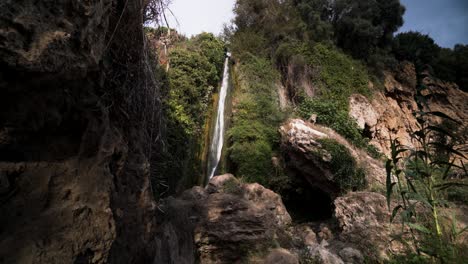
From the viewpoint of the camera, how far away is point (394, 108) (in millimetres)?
16500

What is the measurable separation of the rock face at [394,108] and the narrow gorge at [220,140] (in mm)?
111

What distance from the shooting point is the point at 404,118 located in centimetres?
1645

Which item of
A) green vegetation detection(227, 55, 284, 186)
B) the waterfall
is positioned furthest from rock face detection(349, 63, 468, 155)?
the waterfall

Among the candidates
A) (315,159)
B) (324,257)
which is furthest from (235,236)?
(315,159)

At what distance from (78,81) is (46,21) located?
0.46 m

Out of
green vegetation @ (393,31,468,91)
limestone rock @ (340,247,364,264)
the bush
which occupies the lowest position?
limestone rock @ (340,247,364,264)

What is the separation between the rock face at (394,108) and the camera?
46.7 ft

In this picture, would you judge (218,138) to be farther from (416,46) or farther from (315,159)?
(416,46)

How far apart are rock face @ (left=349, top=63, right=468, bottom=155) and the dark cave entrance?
459 cm

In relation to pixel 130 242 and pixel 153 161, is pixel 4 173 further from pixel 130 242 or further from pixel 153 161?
pixel 153 161

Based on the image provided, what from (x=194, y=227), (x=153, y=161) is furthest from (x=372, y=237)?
(x=153, y=161)

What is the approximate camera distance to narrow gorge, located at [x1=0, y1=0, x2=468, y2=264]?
160cm

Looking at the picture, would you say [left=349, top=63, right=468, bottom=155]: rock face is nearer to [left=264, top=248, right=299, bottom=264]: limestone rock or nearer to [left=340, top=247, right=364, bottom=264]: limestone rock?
[left=340, top=247, right=364, bottom=264]: limestone rock

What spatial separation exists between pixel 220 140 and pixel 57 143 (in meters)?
10.6
